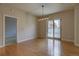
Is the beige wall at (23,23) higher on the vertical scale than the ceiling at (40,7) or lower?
lower

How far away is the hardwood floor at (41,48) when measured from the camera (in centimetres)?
244

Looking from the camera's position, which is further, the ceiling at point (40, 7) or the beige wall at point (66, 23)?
the beige wall at point (66, 23)

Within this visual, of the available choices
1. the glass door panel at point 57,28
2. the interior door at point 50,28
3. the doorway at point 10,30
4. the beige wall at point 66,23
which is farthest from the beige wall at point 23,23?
the glass door panel at point 57,28

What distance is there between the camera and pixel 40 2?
2205 mm

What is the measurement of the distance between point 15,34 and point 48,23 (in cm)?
96

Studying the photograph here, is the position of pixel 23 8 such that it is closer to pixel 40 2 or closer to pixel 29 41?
pixel 40 2

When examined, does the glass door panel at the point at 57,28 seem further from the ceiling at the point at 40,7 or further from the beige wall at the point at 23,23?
the beige wall at the point at 23,23

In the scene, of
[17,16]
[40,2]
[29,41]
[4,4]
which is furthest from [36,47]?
[4,4]

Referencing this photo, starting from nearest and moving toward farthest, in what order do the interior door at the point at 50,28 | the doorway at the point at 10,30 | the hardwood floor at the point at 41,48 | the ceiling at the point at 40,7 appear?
1. the ceiling at the point at 40,7
2. the hardwood floor at the point at 41,48
3. the doorway at the point at 10,30
4. the interior door at the point at 50,28

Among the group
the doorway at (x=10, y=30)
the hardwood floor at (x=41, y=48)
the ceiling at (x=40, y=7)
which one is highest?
the ceiling at (x=40, y=7)

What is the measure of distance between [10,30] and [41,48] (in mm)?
965

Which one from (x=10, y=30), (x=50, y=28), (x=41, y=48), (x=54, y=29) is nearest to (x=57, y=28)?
(x=54, y=29)

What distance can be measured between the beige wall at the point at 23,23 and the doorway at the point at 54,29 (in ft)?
1.47

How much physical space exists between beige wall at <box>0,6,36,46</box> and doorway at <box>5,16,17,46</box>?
97mm
